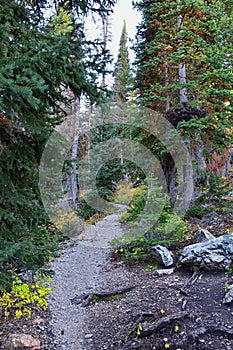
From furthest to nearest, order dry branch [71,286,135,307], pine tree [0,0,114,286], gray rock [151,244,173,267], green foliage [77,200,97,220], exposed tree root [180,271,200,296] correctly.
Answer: green foliage [77,200,97,220], gray rock [151,244,173,267], dry branch [71,286,135,307], exposed tree root [180,271,200,296], pine tree [0,0,114,286]

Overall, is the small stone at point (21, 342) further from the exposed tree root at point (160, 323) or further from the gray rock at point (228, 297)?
the gray rock at point (228, 297)

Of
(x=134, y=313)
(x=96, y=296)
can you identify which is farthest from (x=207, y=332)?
(x=96, y=296)

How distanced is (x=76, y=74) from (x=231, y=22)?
10394 mm

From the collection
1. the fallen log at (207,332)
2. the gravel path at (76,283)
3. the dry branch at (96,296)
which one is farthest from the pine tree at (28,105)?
the fallen log at (207,332)

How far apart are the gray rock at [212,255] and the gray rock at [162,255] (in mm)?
295

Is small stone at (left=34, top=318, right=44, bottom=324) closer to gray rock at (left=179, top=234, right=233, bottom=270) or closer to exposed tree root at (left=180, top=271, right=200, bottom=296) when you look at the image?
exposed tree root at (left=180, top=271, right=200, bottom=296)

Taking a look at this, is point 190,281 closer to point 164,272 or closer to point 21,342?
point 164,272

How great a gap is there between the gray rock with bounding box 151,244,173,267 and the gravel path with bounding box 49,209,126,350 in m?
1.27

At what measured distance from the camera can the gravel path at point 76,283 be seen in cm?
345

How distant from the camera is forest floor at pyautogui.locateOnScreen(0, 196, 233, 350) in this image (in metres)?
3.04

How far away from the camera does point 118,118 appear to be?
13.9 metres

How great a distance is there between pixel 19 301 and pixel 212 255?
124 inches

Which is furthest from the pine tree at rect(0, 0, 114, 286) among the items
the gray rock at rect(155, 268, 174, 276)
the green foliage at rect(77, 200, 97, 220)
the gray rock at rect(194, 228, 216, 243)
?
the green foliage at rect(77, 200, 97, 220)

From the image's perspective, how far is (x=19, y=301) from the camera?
3.63 meters
